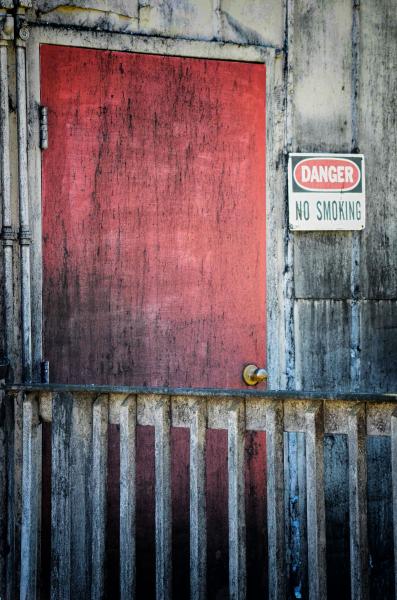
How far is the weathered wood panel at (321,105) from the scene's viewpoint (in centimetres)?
452

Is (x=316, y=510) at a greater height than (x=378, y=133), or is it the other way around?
(x=378, y=133)

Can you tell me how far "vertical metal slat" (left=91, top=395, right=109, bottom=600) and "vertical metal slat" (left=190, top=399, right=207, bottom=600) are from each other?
403mm

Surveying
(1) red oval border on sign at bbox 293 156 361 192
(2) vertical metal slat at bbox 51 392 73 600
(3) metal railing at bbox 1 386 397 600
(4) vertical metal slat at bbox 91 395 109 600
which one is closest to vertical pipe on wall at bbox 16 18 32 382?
(3) metal railing at bbox 1 386 397 600

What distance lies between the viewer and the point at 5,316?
383cm

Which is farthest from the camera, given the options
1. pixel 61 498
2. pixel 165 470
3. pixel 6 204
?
pixel 6 204

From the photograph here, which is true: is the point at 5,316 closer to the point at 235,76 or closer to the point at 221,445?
the point at 221,445

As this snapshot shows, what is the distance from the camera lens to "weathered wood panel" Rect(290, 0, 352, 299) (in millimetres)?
4516

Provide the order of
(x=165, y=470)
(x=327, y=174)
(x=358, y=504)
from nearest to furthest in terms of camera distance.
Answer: (x=358, y=504), (x=165, y=470), (x=327, y=174)

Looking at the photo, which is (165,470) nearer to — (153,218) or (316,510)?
(316,510)

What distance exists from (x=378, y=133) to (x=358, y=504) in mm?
2533

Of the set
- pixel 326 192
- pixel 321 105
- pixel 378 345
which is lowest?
pixel 378 345

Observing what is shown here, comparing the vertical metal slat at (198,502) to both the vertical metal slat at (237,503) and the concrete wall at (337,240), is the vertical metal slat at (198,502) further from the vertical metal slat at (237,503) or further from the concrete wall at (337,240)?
the concrete wall at (337,240)

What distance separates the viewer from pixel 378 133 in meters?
4.65

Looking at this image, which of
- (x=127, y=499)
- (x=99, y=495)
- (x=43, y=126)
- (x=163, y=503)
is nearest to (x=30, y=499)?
(x=99, y=495)
